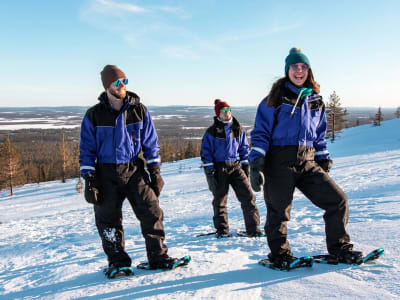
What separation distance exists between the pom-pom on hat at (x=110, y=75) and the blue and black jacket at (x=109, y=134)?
0.14 metres

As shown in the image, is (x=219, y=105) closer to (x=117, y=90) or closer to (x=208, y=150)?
(x=208, y=150)

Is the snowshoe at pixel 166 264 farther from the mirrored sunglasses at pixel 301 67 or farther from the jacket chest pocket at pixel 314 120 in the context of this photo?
the mirrored sunglasses at pixel 301 67

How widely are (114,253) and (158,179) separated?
91 cm

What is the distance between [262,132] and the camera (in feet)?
9.02

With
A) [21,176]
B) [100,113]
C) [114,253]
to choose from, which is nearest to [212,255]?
[114,253]

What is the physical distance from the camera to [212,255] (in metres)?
3.31

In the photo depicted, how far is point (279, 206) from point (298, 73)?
1.35m

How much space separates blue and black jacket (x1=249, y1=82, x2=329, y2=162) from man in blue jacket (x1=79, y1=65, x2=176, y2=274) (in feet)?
3.84

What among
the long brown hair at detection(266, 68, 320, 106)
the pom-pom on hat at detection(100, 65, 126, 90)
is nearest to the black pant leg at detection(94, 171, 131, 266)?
the pom-pom on hat at detection(100, 65, 126, 90)

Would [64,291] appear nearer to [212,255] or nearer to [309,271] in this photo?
[212,255]

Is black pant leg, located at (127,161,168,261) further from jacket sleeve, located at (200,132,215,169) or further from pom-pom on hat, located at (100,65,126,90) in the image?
jacket sleeve, located at (200,132,215,169)

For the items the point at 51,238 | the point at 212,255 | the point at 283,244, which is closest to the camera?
the point at 283,244

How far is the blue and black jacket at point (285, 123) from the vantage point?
2.72 meters

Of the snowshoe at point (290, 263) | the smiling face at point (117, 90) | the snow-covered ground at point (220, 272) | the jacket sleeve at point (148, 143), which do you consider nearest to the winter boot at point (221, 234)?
the snow-covered ground at point (220, 272)
